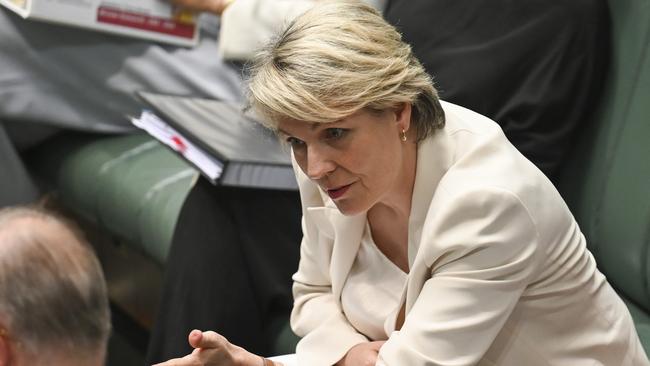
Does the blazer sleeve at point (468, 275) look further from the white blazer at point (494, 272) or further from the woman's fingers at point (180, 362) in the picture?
the woman's fingers at point (180, 362)

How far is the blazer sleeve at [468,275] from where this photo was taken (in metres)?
1.24

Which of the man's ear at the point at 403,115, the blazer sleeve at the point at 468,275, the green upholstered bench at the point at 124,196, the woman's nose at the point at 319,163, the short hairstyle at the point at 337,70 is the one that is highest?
the short hairstyle at the point at 337,70

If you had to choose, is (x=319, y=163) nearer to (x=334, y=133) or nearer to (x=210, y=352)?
(x=334, y=133)

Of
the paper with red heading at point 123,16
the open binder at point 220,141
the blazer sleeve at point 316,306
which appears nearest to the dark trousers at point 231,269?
the open binder at point 220,141

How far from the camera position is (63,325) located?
0.96 meters

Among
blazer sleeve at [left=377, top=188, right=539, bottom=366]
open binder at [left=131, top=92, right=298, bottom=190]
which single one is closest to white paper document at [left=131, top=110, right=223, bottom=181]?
open binder at [left=131, top=92, right=298, bottom=190]

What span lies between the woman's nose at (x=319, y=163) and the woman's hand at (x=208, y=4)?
1.08 m

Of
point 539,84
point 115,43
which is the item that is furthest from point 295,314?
point 115,43

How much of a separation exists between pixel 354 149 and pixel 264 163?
56 centimetres

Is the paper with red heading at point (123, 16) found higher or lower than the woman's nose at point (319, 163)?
lower

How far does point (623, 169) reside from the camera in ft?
5.74

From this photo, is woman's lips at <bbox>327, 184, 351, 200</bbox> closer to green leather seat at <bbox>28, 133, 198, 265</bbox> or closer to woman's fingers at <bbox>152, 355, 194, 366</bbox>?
woman's fingers at <bbox>152, 355, 194, 366</bbox>

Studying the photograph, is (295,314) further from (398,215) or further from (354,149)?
(354,149)

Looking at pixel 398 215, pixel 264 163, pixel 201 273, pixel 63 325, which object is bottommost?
pixel 201 273
